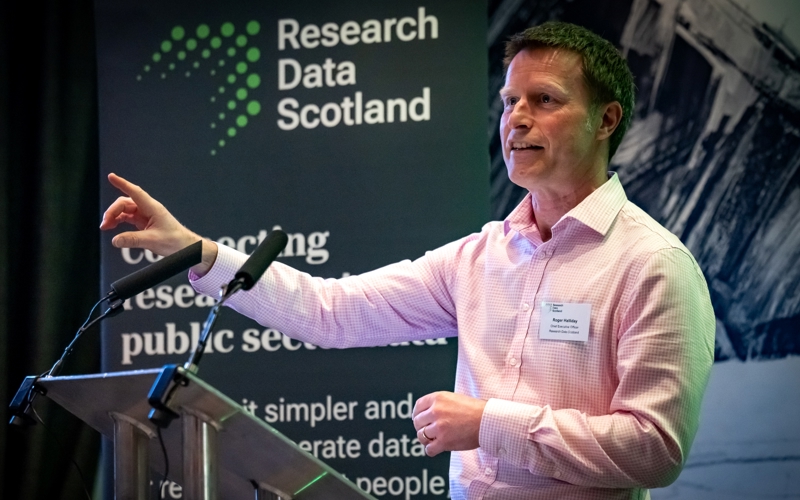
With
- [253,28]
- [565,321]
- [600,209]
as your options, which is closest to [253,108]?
[253,28]

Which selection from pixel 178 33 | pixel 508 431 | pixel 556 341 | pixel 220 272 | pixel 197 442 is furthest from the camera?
pixel 178 33

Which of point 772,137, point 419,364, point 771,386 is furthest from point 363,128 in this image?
point 771,386

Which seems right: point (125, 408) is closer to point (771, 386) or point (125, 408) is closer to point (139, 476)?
point (139, 476)

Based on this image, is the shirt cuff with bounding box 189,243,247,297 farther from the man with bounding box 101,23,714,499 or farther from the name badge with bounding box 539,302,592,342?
the name badge with bounding box 539,302,592,342

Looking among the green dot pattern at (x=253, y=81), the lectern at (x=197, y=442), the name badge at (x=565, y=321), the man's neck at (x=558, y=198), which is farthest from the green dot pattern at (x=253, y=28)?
the lectern at (x=197, y=442)

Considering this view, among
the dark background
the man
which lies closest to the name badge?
the man

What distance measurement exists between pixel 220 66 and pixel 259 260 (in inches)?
72.0

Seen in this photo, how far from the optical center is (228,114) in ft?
10.4

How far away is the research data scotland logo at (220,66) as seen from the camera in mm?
3152

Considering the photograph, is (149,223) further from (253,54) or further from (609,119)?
(253,54)

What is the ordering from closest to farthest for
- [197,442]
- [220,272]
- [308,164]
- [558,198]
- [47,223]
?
[197,442] → [220,272] → [558,198] → [308,164] → [47,223]

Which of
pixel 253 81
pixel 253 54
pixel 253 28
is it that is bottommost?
pixel 253 81

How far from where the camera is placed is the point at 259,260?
155cm

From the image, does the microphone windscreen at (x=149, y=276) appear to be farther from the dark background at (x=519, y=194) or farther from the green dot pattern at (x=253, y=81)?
the dark background at (x=519, y=194)
